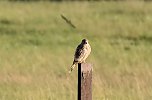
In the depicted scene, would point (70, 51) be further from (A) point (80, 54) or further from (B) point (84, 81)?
(B) point (84, 81)

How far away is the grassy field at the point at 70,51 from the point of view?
9641 mm

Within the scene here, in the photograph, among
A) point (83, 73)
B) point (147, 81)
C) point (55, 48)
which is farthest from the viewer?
point (55, 48)

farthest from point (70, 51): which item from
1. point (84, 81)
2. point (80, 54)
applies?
point (84, 81)

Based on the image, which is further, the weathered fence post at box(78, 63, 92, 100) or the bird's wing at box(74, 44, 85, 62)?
the bird's wing at box(74, 44, 85, 62)

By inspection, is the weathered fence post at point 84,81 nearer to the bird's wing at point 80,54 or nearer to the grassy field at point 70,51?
the bird's wing at point 80,54

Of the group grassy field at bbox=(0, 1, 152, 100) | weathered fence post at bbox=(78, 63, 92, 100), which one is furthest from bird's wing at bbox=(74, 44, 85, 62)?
grassy field at bbox=(0, 1, 152, 100)

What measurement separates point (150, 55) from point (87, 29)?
20.8 ft

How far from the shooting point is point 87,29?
2055 centimetres

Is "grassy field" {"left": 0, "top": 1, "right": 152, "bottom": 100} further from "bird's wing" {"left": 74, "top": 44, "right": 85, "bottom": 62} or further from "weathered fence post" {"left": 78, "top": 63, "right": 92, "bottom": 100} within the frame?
"weathered fence post" {"left": 78, "top": 63, "right": 92, "bottom": 100}

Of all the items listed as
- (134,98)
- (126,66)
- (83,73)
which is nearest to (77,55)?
(83,73)

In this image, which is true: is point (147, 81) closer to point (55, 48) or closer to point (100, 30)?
point (55, 48)

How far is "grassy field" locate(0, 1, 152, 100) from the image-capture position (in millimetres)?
9641

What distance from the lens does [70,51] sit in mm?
15297

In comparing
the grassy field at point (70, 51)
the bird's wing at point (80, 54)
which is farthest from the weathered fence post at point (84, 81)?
the grassy field at point (70, 51)
